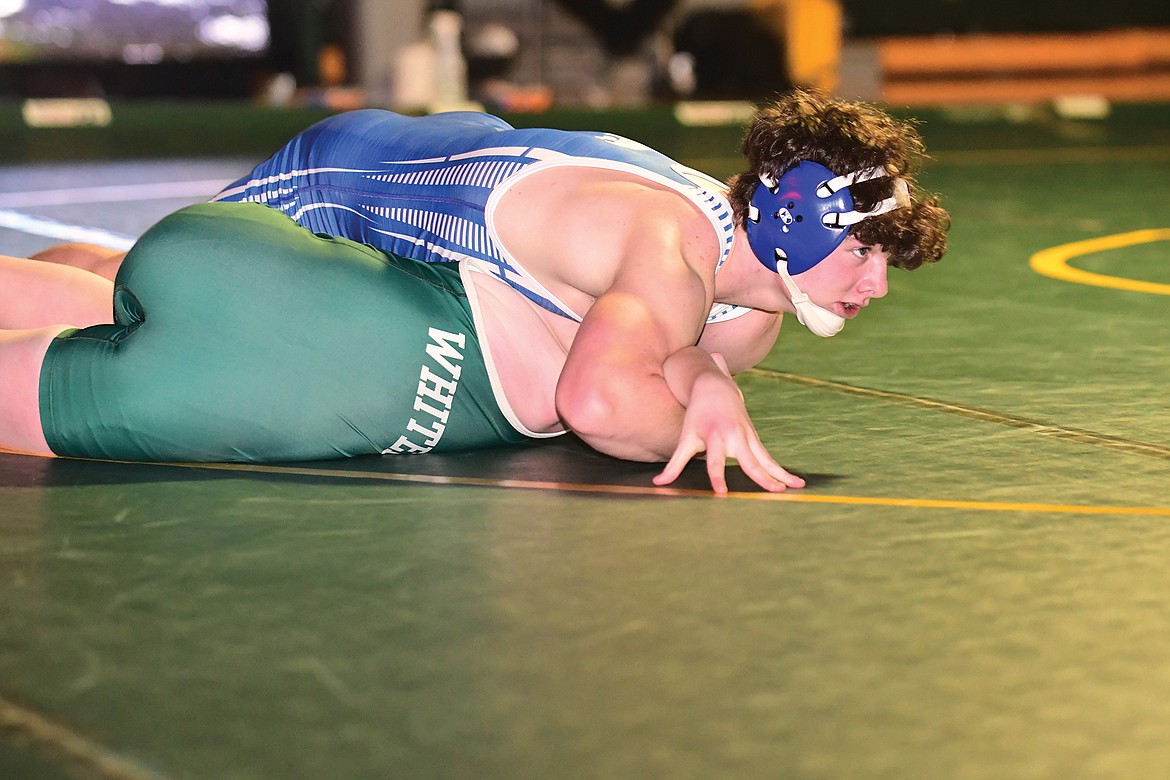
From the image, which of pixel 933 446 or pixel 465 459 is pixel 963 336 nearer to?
pixel 933 446

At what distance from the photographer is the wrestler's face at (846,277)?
2600 mm

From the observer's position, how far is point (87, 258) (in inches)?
127

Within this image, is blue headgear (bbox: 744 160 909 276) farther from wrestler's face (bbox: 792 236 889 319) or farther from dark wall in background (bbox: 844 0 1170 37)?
dark wall in background (bbox: 844 0 1170 37)

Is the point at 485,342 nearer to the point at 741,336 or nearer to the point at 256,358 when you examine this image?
the point at 256,358

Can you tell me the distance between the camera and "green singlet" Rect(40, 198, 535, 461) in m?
2.53

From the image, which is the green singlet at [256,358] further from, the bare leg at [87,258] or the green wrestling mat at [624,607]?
the bare leg at [87,258]

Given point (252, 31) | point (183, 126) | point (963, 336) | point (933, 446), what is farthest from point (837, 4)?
point (933, 446)

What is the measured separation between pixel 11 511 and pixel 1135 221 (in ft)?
15.5

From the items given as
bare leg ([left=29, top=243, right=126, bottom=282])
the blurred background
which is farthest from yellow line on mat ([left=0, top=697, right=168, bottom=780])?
the blurred background

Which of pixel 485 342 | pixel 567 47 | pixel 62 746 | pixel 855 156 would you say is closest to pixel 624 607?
pixel 62 746

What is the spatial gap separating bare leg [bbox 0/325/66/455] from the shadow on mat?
35 millimetres

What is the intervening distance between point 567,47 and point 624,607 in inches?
418

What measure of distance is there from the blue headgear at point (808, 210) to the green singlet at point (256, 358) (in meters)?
0.49

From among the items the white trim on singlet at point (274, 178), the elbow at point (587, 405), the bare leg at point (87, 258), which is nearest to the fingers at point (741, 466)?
the elbow at point (587, 405)
